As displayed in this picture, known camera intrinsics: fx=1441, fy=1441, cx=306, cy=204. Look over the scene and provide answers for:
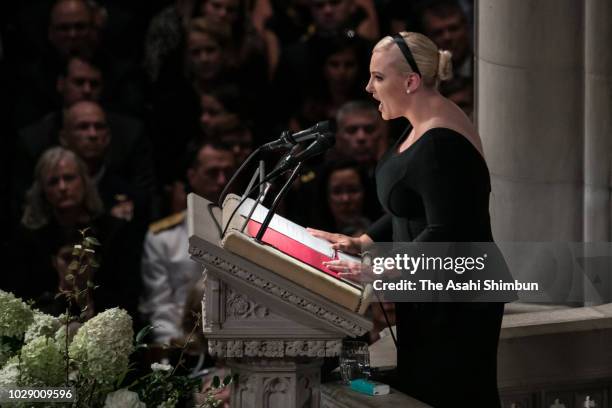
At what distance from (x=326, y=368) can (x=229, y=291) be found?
2.16 ft

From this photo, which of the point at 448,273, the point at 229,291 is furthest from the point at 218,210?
the point at 448,273

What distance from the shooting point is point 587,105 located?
580 cm

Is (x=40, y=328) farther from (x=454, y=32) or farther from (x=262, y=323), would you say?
(x=454, y=32)

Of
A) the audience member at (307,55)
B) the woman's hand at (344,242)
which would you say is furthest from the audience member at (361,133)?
the woman's hand at (344,242)

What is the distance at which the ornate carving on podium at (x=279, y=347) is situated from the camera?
4289 mm

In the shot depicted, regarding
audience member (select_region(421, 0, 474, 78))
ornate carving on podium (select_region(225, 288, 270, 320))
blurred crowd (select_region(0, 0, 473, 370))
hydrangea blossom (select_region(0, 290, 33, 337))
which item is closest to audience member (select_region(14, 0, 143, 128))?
blurred crowd (select_region(0, 0, 473, 370))

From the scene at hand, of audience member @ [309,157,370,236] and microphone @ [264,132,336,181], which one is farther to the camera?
audience member @ [309,157,370,236]

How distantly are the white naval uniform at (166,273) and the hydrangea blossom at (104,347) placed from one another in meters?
5.15

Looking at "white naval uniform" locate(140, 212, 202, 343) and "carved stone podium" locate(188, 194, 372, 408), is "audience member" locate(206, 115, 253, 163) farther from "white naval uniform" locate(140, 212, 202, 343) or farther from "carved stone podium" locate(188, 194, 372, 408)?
"carved stone podium" locate(188, 194, 372, 408)

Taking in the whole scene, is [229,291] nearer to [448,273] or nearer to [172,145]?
[448,273]

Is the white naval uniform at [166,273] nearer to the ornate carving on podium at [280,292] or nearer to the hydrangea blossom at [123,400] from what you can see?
the ornate carving on podium at [280,292]

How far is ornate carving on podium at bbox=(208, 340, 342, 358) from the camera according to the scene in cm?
429

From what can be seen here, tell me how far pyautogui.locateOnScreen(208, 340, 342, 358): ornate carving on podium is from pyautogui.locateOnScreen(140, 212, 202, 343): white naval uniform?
434 centimetres

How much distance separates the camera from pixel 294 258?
14.0 ft
